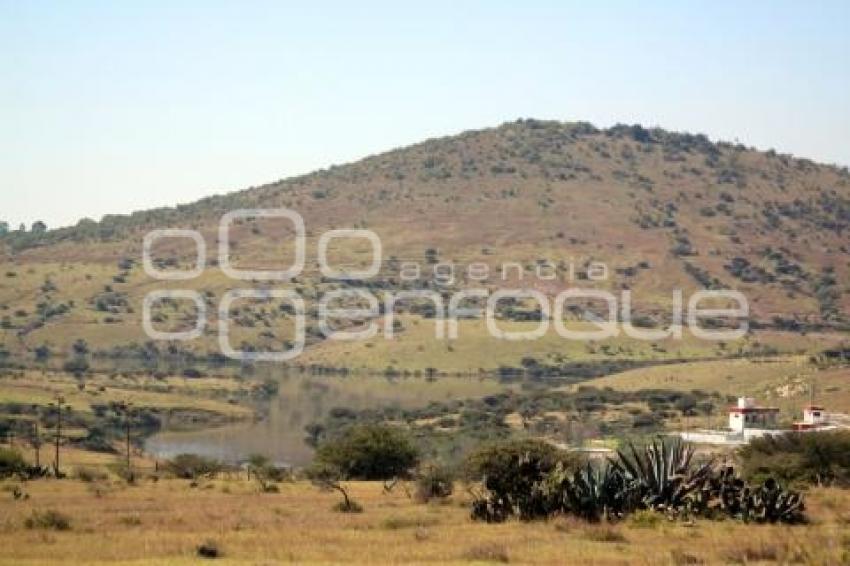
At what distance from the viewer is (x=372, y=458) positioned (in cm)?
5500

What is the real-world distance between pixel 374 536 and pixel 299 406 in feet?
348

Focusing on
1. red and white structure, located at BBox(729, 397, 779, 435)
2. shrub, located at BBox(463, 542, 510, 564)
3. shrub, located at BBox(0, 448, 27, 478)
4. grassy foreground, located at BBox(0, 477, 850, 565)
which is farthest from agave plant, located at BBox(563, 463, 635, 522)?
red and white structure, located at BBox(729, 397, 779, 435)

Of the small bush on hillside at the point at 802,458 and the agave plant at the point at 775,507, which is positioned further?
the small bush on hillside at the point at 802,458

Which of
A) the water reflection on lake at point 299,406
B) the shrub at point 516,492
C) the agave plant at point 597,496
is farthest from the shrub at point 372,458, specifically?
the water reflection on lake at point 299,406

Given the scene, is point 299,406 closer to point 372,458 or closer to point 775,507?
point 372,458

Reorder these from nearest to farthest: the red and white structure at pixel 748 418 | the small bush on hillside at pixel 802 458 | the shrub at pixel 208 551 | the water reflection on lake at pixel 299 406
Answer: the shrub at pixel 208 551 → the small bush on hillside at pixel 802 458 → the red and white structure at pixel 748 418 → the water reflection on lake at pixel 299 406

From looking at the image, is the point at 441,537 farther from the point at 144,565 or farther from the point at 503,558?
the point at 144,565

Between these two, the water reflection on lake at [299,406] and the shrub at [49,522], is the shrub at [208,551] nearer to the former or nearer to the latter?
the shrub at [49,522]

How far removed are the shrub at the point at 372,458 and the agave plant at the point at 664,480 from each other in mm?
24462

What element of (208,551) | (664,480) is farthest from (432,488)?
(208,551)

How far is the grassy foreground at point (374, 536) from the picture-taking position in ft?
73.3

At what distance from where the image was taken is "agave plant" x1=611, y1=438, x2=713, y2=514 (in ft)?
98.3

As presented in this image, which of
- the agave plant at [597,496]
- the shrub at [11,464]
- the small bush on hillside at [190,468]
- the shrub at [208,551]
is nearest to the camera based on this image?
the shrub at [208,551]

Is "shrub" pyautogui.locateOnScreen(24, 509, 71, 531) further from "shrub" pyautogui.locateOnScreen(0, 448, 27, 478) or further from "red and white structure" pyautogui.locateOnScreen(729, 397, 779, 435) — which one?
"red and white structure" pyautogui.locateOnScreen(729, 397, 779, 435)
